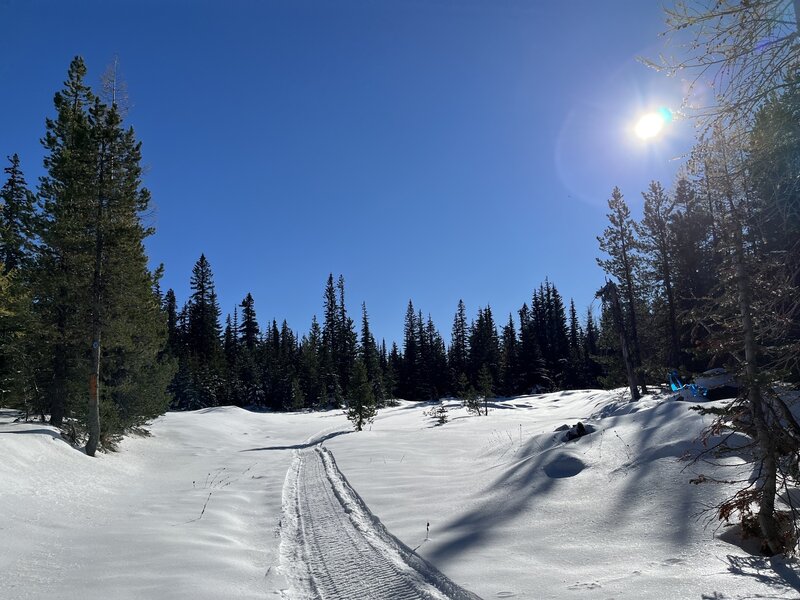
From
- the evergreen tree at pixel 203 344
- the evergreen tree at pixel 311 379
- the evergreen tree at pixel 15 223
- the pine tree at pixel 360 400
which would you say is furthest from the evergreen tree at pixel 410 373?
the evergreen tree at pixel 15 223

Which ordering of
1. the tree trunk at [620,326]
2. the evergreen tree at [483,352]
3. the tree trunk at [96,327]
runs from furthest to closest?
the evergreen tree at [483,352], the tree trunk at [620,326], the tree trunk at [96,327]

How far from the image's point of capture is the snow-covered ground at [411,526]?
505cm

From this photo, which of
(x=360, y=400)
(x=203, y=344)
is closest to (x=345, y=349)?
(x=203, y=344)

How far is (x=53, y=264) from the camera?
17.5 metres

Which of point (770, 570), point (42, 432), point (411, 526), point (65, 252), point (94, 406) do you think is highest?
point (65, 252)

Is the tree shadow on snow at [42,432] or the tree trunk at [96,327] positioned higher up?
the tree trunk at [96,327]

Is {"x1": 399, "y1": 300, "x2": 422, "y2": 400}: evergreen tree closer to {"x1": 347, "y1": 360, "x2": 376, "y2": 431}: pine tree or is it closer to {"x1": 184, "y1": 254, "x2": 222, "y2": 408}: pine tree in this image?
{"x1": 184, "y1": 254, "x2": 222, "y2": 408}: pine tree

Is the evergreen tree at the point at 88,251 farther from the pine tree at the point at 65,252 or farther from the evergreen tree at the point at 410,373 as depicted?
the evergreen tree at the point at 410,373

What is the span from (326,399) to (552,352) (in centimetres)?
3084

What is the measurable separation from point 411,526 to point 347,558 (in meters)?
1.84

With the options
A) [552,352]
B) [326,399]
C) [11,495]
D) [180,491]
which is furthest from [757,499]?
[552,352]

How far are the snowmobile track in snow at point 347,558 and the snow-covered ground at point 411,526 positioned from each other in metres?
0.04

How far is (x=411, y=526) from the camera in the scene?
310 inches

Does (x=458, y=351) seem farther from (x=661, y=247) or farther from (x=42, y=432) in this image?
(x=42, y=432)
